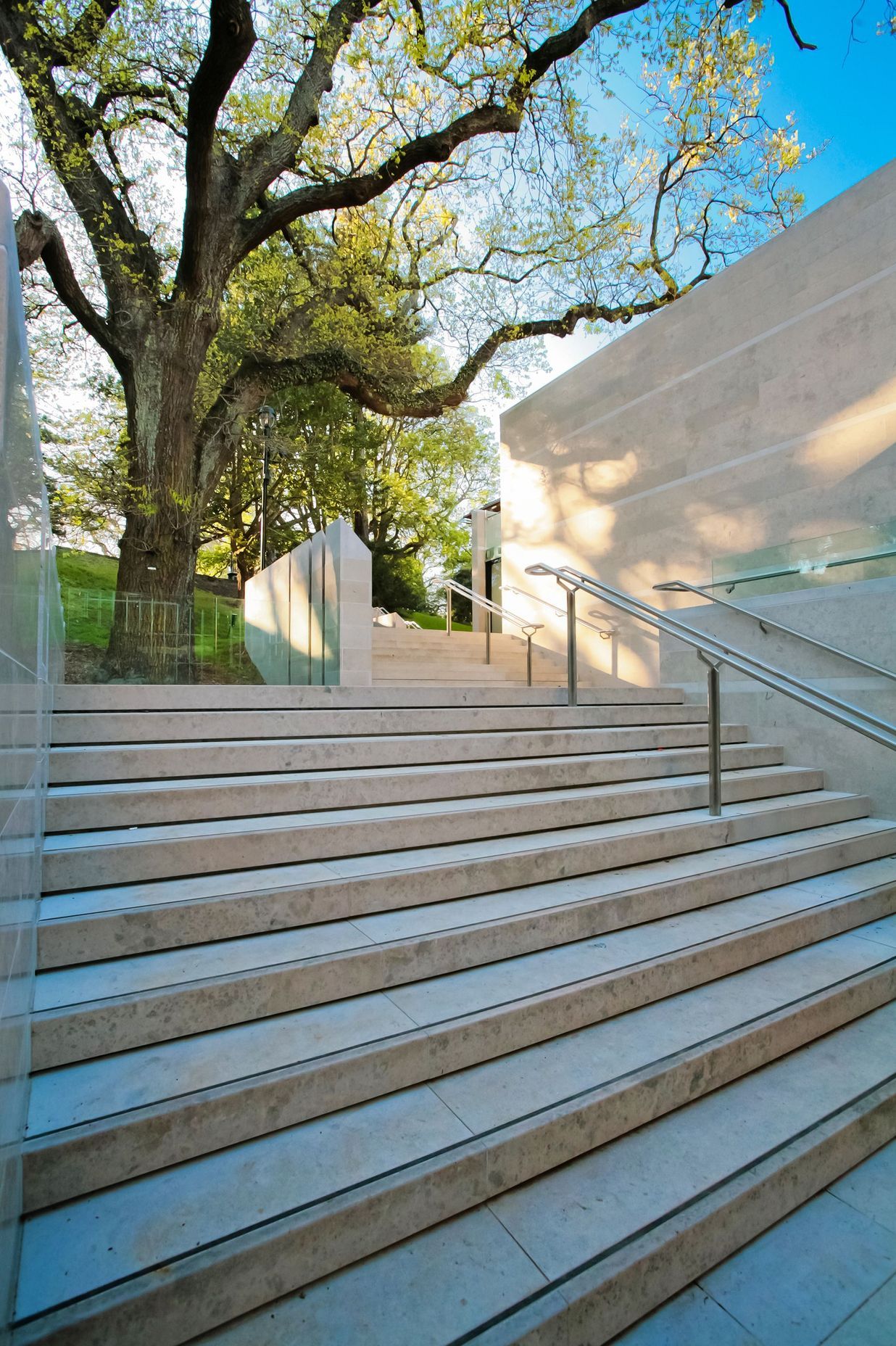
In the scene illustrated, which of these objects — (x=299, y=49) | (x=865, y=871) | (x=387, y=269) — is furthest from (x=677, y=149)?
(x=865, y=871)

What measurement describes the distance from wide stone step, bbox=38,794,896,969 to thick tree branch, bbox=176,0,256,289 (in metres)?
8.18

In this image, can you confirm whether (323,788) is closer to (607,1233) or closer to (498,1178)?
(498,1178)

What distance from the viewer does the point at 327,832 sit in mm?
2539

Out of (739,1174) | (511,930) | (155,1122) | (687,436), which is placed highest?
(687,436)

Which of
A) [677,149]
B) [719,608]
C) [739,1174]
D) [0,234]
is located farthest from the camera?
[677,149]

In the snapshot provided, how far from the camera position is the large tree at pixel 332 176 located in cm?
766

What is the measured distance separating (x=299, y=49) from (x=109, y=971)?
12.0 metres

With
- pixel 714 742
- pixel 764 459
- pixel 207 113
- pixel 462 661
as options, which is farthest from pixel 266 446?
pixel 714 742

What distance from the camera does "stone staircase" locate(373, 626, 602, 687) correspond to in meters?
6.83

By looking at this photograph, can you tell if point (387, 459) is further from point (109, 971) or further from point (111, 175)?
point (109, 971)

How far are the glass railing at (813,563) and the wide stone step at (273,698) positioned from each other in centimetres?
157

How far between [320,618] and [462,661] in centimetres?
231

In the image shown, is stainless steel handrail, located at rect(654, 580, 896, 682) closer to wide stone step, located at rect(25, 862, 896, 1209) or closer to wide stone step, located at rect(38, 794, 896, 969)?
wide stone step, located at rect(38, 794, 896, 969)

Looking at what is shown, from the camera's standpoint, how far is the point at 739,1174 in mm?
1690
